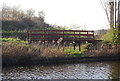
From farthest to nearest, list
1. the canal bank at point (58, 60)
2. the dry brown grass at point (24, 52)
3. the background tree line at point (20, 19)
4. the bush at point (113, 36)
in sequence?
the background tree line at point (20, 19) → the bush at point (113, 36) → the canal bank at point (58, 60) → the dry brown grass at point (24, 52)

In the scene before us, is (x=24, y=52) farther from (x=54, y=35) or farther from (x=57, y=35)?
(x=57, y=35)

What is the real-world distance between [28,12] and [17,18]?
253 cm

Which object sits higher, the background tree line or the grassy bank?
the background tree line

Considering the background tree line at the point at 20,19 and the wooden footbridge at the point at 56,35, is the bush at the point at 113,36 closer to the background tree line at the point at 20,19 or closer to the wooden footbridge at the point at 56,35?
the wooden footbridge at the point at 56,35

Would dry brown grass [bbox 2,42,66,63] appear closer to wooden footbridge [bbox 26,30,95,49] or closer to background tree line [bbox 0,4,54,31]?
wooden footbridge [bbox 26,30,95,49]

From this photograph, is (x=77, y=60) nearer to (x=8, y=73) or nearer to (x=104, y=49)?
(x=104, y=49)

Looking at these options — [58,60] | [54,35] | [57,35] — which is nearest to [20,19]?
[57,35]

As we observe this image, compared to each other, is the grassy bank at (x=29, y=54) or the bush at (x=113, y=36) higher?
the bush at (x=113, y=36)

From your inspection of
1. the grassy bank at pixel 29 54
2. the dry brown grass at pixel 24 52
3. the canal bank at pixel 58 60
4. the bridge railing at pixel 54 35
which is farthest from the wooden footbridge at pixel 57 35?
the canal bank at pixel 58 60

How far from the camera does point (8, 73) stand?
8.97 meters

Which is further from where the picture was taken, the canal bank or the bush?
the bush

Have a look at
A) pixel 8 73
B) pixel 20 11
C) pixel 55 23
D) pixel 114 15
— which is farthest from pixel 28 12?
pixel 8 73

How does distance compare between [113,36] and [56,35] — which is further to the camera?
[113,36]

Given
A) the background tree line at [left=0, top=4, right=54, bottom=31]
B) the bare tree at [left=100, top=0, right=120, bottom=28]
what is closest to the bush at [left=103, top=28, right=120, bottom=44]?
the bare tree at [left=100, top=0, right=120, bottom=28]
